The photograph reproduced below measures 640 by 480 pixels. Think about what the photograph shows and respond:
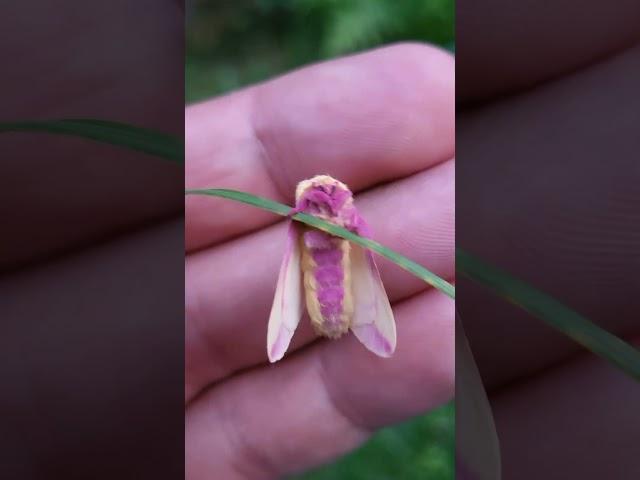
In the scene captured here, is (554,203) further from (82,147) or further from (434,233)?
(82,147)

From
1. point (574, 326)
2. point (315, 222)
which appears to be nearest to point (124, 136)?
point (315, 222)

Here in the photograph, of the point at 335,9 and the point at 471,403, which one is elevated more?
the point at 335,9

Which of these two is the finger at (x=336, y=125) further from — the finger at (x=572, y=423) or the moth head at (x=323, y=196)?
the finger at (x=572, y=423)

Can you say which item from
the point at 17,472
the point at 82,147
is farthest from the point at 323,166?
the point at 17,472

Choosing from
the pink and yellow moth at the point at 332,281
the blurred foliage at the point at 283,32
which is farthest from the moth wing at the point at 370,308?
the blurred foliage at the point at 283,32

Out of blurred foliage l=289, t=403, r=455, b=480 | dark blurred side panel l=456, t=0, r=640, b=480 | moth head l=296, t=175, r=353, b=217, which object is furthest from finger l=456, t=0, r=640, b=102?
blurred foliage l=289, t=403, r=455, b=480
